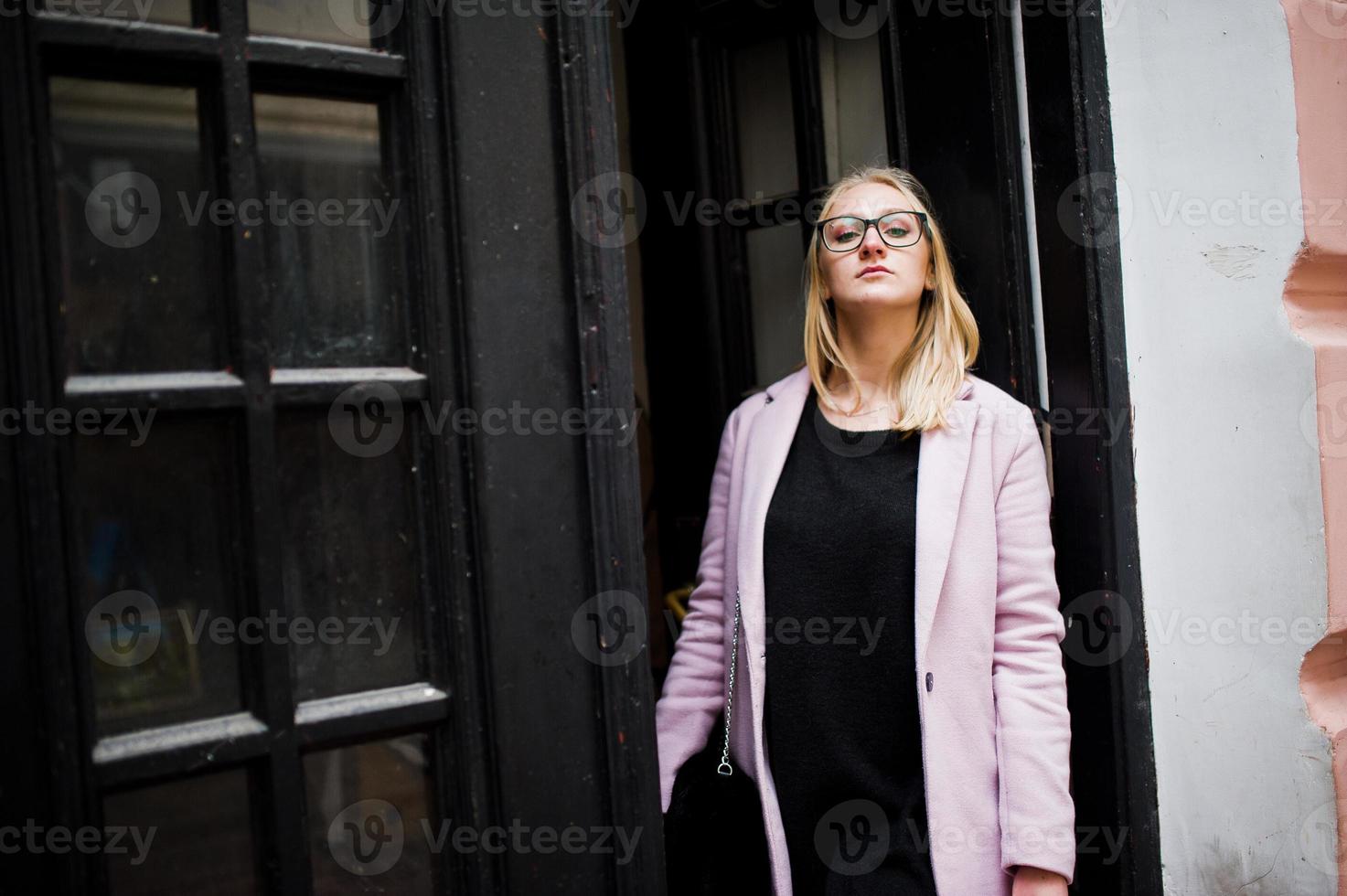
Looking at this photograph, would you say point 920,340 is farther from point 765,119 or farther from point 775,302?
point 765,119

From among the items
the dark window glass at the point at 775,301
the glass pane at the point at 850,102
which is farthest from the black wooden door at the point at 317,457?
the dark window glass at the point at 775,301

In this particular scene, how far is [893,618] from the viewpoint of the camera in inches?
62.4

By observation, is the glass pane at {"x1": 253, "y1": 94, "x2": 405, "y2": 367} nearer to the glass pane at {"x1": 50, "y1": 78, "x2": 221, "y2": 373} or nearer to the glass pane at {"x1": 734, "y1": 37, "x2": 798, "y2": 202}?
the glass pane at {"x1": 50, "y1": 78, "x2": 221, "y2": 373}

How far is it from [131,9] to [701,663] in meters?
1.28

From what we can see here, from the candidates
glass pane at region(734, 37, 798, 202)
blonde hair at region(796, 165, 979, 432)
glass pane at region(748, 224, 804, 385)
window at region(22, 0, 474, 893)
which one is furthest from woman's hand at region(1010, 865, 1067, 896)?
glass pane at region(734, 37, 798, 202)

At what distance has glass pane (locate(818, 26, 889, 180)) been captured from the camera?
2.10 meters

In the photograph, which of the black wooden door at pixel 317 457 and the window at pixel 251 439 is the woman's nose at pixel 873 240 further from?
the window at pixel 251 439

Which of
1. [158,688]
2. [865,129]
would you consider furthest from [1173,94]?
[158,688]

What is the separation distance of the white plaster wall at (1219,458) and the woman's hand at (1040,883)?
283 mm

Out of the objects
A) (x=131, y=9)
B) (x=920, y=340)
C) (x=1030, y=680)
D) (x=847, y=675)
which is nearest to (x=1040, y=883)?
(x=1030, y=680)

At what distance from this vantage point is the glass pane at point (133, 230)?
1001 millimetres

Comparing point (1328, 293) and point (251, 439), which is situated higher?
point (1328, 293)

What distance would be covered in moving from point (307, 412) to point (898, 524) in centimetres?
93

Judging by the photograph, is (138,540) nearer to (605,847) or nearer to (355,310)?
(355,310)
